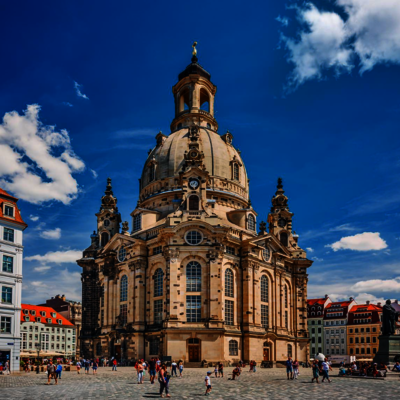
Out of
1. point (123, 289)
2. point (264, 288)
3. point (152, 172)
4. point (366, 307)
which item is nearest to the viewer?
point (123, 289)

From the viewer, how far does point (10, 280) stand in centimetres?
5266

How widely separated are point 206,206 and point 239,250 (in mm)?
8283

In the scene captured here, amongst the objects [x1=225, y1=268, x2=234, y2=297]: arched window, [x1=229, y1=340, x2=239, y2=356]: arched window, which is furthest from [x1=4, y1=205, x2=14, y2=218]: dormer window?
[x1=229, y1=340, x2=239, y2=356]: arched window

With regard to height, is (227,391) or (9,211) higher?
(9,211)

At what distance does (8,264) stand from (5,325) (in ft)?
19.8

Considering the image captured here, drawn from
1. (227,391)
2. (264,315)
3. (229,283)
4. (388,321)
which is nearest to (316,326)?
(264,315)

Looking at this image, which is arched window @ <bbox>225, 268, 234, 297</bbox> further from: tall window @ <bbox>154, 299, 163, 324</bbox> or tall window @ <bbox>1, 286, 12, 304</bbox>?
tall window @ <bbox>1, 286, 12, 304</bbox>

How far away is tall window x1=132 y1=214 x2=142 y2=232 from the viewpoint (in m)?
85.6

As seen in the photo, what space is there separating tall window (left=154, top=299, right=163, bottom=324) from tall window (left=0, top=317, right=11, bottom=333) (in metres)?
25.7

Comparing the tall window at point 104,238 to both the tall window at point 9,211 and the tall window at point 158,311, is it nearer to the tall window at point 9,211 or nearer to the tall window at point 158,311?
the tall window at point 158,311

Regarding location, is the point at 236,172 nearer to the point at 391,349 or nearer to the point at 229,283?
the point at 229,283

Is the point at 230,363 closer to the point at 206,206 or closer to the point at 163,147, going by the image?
the point at 206,206

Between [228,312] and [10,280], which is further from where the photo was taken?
[228,312]

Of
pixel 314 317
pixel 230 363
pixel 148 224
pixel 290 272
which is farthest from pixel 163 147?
pixel 314 317
